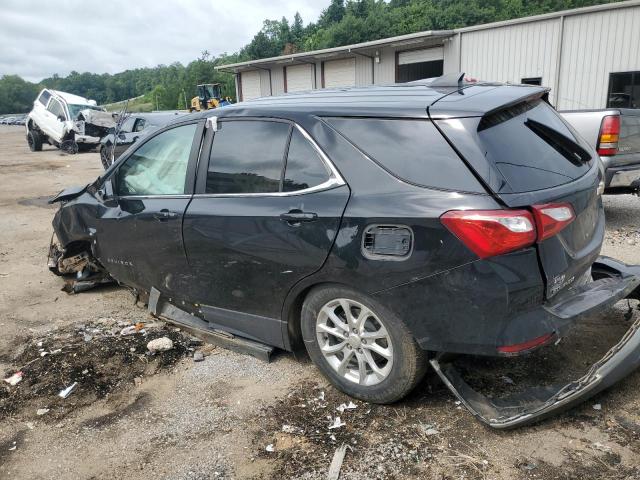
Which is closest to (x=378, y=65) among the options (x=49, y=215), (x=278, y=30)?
(x=49, y=215)

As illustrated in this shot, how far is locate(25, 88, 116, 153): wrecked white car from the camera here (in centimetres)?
1973

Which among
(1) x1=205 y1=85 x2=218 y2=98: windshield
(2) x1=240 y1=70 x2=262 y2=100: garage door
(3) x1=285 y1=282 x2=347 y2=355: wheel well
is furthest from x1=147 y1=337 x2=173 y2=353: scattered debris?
(1) x1=205 y1=85 x2=218 y2=98: windshield

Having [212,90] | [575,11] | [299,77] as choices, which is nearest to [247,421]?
[575,11]

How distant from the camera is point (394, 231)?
2.60 meters

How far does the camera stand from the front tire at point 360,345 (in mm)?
2744

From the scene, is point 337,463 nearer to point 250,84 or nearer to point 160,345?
point 160,345

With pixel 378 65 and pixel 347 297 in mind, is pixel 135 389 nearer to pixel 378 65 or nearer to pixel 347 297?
pixel 347 297

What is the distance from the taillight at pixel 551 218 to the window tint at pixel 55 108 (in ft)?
69.8

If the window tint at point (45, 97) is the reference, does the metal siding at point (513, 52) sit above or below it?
above

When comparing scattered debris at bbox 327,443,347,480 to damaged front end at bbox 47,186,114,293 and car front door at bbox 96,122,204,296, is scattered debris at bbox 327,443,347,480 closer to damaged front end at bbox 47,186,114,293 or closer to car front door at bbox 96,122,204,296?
car front door at bbox 96,122,204,296

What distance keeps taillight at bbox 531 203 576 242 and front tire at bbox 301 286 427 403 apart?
2.68 feet

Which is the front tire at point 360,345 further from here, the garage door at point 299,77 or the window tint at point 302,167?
the garage door at point 299,77

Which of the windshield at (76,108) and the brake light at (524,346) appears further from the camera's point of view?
the windshield at (76,108)

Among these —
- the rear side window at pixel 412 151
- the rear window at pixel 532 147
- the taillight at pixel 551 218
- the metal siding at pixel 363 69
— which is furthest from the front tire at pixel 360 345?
the metal siding at pixel 363 69
